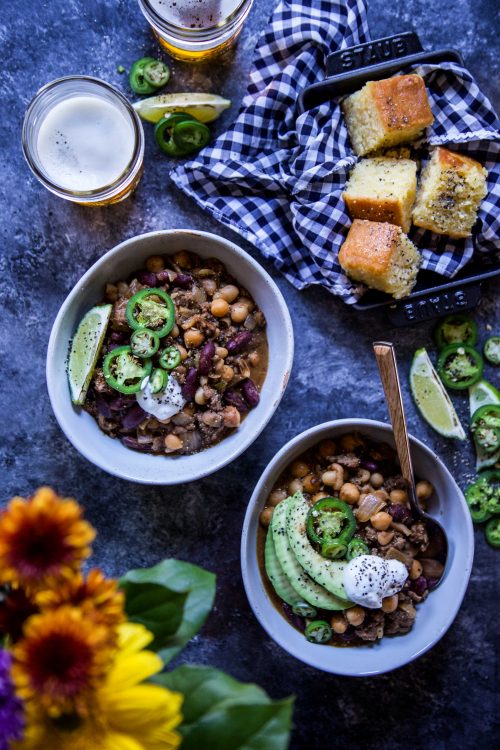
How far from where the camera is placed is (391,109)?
2.72m

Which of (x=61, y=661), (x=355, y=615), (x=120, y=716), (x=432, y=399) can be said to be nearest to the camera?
(x=61, y=661)

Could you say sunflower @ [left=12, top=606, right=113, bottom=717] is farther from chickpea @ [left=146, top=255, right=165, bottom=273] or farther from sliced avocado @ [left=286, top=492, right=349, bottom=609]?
chickpea @ [left=146, top=255, right=165, bottom=273]

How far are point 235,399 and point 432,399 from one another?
2.48 feet

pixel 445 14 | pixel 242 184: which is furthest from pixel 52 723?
pixel 445 14

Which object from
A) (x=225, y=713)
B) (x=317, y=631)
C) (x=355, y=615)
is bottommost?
(x=317, y=631)

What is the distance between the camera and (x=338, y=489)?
9.18ft

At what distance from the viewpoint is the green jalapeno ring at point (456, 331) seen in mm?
2967

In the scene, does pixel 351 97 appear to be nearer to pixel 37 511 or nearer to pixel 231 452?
pixel 231 452

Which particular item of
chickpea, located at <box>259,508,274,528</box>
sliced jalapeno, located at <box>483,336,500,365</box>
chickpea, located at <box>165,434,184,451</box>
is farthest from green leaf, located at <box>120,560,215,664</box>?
sliced jalapeno, located at <box>483,336,500,365</box>

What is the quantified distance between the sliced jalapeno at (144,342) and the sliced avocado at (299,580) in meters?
0.74

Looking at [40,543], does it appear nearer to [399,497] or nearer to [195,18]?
[399,497]

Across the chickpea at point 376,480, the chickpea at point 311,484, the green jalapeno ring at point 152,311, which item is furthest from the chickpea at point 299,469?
the green jalapeno ring at point 152,311

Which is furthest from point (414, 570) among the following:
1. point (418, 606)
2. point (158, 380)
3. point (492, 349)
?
point (158, 380)

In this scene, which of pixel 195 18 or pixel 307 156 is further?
pixel 307 156
